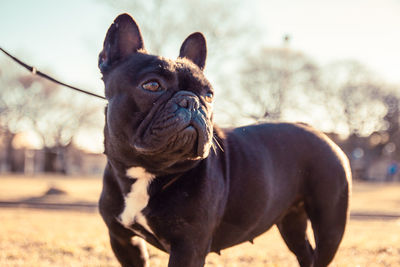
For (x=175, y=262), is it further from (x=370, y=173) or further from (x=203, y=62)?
(x=370, y=173)

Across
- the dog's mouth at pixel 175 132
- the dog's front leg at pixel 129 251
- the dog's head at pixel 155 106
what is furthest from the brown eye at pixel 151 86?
the dog's front leg at pixel 129 251

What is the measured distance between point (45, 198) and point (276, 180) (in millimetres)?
14923

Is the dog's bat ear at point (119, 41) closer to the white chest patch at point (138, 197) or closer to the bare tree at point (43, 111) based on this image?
the white chest patch at point (138, 197)

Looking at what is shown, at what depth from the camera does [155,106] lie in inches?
92.0

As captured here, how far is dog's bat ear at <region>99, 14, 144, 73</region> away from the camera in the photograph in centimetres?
274

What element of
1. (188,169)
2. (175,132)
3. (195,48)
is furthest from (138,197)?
(195,48)

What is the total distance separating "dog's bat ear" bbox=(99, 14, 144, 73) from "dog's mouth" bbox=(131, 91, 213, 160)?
2.18ft

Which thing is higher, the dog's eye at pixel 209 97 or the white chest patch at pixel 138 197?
the dog's eye at pixel 209 97

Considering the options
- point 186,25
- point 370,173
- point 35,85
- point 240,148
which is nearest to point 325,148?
point 240,148

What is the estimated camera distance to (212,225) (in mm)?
2549

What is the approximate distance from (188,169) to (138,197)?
375 millimetres

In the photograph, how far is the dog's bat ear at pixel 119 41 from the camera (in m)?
2.74

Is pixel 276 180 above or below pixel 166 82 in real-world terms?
below

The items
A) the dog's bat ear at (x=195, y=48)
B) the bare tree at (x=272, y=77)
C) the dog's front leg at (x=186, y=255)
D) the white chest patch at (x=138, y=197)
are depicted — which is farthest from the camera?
the bare tree at (x=272, y=77)
